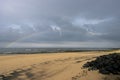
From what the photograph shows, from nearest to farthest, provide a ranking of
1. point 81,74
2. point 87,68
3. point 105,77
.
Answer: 1. point 105,77
2. point 81,74
3. point 87,68

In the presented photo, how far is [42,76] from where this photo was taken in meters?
15.0

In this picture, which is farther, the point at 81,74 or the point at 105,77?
the point at 81,74

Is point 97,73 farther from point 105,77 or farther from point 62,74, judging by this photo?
point 62,74

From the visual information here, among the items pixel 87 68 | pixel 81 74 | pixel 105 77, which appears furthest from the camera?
pixel 87 68

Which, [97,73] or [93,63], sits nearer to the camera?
[97,73]

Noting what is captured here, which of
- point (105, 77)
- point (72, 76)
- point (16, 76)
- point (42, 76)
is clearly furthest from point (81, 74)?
point (16, 76)

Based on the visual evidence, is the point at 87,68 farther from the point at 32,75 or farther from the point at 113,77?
the point at 32,75

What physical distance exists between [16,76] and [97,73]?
5.21 metres

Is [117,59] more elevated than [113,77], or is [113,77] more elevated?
[117,59]

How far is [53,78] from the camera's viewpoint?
14328 mm

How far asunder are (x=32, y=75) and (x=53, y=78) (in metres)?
1.78

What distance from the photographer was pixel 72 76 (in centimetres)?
1399

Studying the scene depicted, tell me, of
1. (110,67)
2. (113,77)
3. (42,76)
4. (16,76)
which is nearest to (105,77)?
(113,77)

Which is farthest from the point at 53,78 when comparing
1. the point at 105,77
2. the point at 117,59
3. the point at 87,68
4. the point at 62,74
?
the point at 117,59
